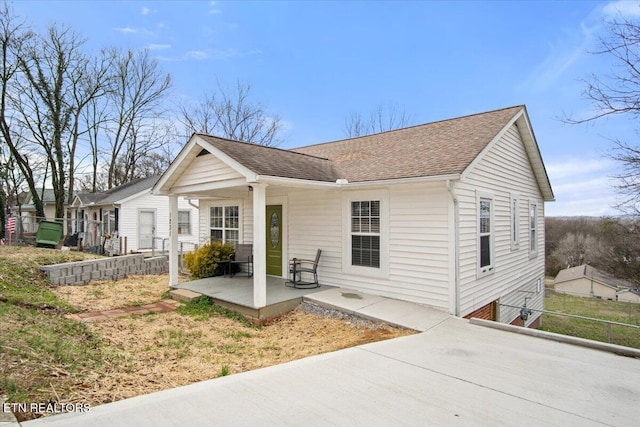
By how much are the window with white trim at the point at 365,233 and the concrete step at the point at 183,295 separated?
12.4 feet

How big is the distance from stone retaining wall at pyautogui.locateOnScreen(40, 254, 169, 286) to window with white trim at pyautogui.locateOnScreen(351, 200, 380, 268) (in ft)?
26.1

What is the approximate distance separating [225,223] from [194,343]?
6.15m

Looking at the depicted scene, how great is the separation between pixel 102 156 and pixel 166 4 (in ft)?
63.0

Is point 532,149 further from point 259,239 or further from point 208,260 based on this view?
point 208,260

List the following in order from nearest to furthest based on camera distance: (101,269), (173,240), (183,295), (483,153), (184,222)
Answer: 1. (483,153)
2. (183,295)
3. (173,240)
4. (101,269)
5. (184,222)

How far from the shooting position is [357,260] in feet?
25.7

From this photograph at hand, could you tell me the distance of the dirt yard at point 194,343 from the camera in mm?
3708

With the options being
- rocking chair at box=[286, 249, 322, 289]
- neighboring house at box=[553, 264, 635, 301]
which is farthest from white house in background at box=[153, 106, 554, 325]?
neighboring house at box=[553, 264, 635, 301]

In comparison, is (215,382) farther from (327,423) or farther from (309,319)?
(309,319)

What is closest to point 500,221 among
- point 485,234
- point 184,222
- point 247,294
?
point 485,234

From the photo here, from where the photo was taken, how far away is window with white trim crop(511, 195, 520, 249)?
9.21 metres

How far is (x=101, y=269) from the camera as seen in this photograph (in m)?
10.4

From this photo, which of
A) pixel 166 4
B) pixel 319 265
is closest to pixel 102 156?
pixel 166 4

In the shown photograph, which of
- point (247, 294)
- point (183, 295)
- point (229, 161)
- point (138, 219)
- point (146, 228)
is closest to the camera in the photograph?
point (229, 161)
